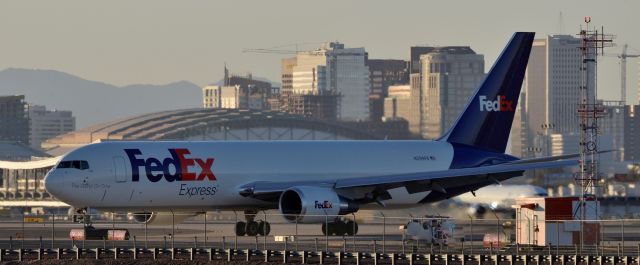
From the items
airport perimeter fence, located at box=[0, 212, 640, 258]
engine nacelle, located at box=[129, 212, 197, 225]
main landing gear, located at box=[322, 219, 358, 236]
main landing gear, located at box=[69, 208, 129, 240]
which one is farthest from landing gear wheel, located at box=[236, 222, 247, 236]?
main landing gear, located at box=[69, 208, 129, 240]

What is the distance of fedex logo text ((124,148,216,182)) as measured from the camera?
3108 inches

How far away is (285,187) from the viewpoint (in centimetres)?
8131

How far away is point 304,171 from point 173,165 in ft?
22.5

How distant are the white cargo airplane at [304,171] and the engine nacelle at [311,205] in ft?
0.15

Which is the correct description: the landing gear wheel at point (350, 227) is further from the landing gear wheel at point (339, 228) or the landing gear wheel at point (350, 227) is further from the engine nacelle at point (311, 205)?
the engine nacelle at point (311, 205)

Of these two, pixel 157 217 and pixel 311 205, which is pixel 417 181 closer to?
pixel 311 205

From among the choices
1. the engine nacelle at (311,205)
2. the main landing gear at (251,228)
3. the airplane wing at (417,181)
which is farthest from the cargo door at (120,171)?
the engine nacelle at (311,205)

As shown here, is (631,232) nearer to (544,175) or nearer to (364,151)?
(364,151)

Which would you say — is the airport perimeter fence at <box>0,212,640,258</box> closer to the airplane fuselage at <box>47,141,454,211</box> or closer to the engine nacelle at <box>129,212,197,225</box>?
the engine nacelle at <box>129,212,197,225</box>

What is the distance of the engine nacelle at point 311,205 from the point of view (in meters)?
79.4

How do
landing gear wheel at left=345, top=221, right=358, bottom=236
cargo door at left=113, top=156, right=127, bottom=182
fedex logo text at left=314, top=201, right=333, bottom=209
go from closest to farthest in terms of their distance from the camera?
cargo door at left=113, top=156, right=127, bottom=182
fedex logo text at left=314, top=201, right=333, bottom=209
landing gear wheel at left=345, top=221, right=358, bottom=236

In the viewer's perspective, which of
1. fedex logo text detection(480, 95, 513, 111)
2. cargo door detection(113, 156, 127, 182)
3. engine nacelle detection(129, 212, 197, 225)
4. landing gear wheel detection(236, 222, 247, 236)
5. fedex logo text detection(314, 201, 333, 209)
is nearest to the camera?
cargo door detection(113, 156, 127, 182)

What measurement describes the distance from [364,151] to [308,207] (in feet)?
23.6

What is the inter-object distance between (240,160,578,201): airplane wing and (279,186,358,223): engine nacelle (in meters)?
0.73
